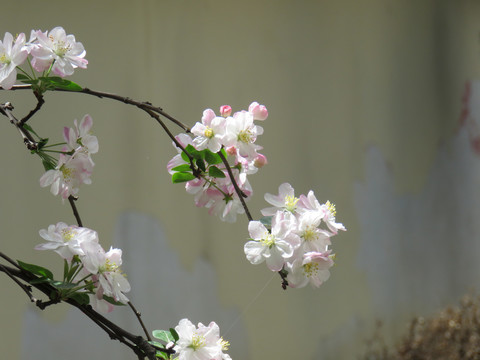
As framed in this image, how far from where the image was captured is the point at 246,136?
A: 0.95 m

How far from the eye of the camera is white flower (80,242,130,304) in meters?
0.83

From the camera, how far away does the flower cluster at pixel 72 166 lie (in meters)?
0.93

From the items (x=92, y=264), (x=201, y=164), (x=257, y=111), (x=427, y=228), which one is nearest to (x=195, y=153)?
(x=201, y=164)

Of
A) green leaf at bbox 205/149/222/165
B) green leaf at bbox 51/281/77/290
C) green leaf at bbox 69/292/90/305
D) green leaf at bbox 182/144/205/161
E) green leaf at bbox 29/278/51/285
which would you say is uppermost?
green leaf at bbox 205/149/222/165

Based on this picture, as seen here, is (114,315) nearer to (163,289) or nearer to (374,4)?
(163,289)

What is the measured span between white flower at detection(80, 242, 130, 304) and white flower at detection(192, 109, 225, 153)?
0.65 ft

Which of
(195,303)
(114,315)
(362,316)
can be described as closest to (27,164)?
(114,315)

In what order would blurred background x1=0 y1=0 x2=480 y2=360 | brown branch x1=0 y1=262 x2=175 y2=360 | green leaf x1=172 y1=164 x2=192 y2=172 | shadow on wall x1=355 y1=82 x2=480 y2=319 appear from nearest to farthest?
brown branch x1=0 y1=262 x2=175 y2=360 < green leaf x1=172 y1=164 x2=192 y2=172 < blurred background x1=0 y1=0 x2=480 y2=360 < shadow on wall x1=355 y1=82 x2=480 y2=319

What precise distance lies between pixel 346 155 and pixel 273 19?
0.84m

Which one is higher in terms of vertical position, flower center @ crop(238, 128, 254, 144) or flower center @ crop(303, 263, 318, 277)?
flower center @ crop(238, 128, 254, 144)

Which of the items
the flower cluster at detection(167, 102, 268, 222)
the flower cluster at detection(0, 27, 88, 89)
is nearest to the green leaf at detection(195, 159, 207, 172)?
the flower cluster at detection(167, 102, 268, 222)

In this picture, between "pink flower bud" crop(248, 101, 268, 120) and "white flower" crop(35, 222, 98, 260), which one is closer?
"white flower" crop(35, 222, 98, 260)

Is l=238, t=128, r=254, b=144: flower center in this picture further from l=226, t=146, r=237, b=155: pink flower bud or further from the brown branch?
the brown branch

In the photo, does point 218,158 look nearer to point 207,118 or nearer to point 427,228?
point 207,118
